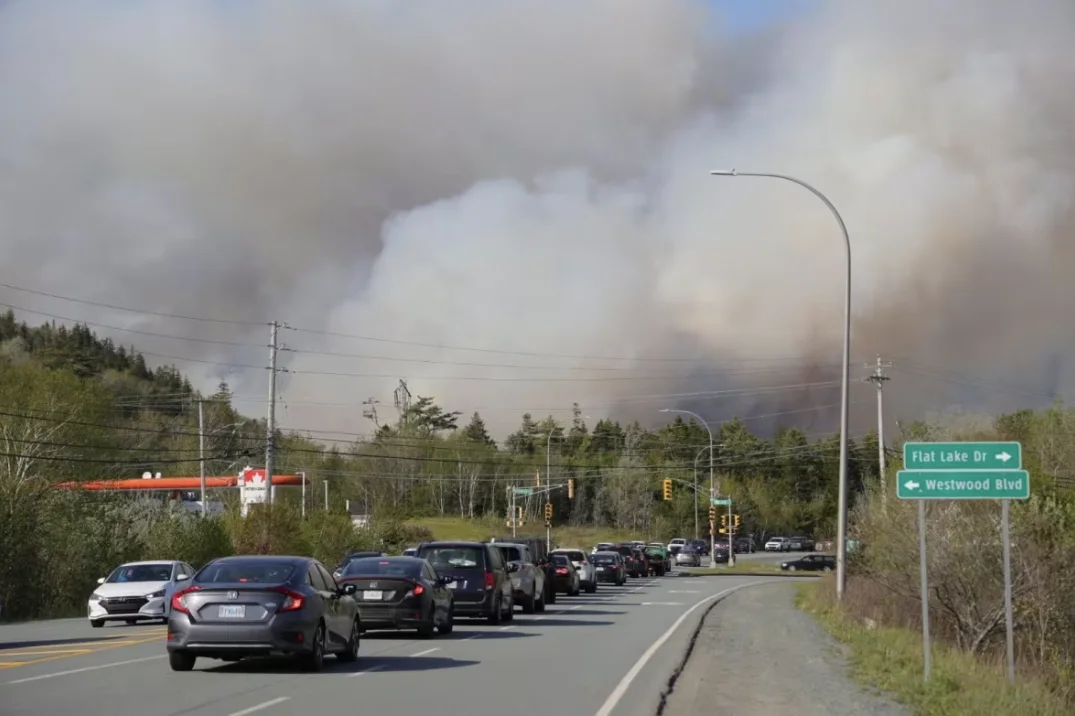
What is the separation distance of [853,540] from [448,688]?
953 inches

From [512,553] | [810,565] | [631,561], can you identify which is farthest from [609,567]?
[810,565]

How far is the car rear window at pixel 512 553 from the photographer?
34281 millimetres

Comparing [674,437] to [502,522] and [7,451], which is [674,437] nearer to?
[502,522]

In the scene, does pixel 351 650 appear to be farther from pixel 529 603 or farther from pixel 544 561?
pixel 544 561

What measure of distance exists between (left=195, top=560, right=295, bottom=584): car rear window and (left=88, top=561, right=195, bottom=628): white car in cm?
1221

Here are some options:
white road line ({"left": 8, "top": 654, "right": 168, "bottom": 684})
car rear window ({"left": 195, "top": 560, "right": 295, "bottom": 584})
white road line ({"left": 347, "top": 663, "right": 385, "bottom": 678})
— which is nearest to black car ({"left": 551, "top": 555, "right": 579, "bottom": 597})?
white road line ({"left": 8, "top": 654, "right": 168, "bottom": 684})

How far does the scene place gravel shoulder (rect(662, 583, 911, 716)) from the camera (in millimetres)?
14453

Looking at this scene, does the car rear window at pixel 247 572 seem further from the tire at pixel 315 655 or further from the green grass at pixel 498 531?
the green grass at pixel 498 531

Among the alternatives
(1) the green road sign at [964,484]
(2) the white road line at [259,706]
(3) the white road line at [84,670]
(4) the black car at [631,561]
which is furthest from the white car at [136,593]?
(4) the black car at [631,561]

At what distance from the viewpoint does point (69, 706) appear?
1350cm

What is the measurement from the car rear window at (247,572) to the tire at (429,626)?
21.2 feet

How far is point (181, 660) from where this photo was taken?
17219mm

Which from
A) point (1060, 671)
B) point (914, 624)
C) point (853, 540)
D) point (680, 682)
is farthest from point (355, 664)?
point (853, 540)

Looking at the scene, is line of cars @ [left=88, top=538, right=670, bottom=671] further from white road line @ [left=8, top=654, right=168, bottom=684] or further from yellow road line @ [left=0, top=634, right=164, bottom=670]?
yellow road line @ [left=0, top=634, right=164, bottom=670]
